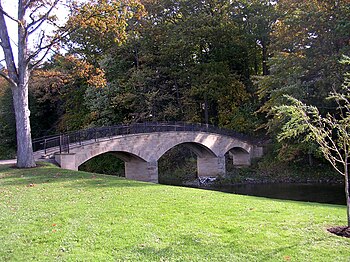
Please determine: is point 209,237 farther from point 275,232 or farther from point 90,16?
point 90,16

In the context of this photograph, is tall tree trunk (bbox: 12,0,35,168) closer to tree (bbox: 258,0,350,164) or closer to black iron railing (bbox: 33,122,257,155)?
black iron railing (bbox: 33,122,257,155)

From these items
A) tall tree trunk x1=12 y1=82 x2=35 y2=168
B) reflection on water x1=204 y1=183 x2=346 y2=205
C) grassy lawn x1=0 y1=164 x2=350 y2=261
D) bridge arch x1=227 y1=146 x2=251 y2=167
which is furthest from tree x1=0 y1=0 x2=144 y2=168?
bridge arch x1=227 y1=146 x2=251 y2=167

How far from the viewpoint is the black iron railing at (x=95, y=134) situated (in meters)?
19.6

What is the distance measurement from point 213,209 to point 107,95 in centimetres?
3059

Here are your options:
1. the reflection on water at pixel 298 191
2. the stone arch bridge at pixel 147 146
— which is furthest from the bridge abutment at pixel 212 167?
the reflection on water at pixel 298 191

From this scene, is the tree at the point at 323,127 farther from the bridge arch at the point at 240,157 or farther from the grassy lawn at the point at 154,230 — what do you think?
the bridge arch at the point at 240,157

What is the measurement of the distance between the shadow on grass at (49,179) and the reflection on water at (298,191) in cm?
1172

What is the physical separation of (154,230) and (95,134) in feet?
51.3

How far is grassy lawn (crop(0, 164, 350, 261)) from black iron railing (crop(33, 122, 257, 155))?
29.9 ft

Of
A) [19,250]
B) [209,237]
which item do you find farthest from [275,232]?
[19,250]

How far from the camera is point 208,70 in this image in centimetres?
3600

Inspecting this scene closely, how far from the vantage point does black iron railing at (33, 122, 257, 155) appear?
19578 mm

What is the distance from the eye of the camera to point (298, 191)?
78.8 ft

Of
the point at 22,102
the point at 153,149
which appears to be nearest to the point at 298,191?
the point at 153,149
